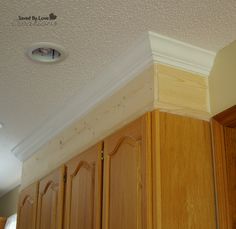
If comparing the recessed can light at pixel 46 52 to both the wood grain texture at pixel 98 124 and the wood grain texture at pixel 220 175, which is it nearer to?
the wood grain texture at pixel 98 124

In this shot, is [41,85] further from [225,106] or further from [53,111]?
[225,106]

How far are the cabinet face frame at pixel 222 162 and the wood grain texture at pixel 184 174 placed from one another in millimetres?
26

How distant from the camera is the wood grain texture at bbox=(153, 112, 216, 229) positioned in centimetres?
144

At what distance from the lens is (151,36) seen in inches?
62.7

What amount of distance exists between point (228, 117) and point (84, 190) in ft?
2.47

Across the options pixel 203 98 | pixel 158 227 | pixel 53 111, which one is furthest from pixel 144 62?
pixel 53 111

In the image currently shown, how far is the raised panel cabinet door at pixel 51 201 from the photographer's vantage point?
217 cm

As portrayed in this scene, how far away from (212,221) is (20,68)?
1.04m

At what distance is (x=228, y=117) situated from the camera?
1574mm

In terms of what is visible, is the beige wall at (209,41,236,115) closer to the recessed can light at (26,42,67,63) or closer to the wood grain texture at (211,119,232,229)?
the wood grain texture at (211,119,232,229)

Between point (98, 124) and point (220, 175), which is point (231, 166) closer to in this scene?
point (220, 175)

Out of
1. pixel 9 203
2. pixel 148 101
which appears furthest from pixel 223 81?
pixel 9 203

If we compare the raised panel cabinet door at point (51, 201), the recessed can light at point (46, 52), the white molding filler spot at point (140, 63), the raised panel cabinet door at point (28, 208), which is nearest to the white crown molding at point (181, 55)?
the white molding filler spot at point (140, 63)

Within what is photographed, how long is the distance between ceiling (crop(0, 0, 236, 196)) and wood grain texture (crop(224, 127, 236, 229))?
0.35 meters
